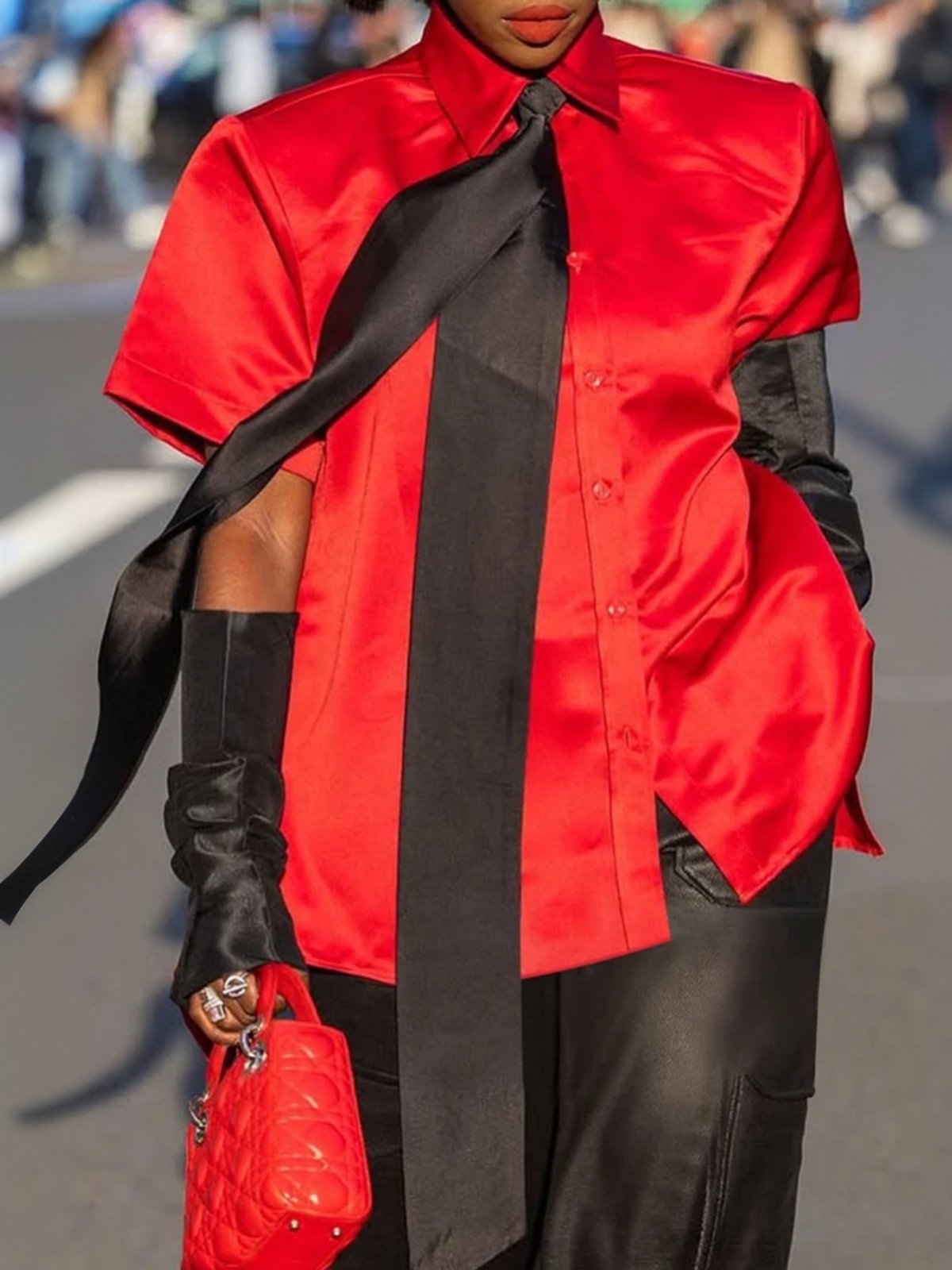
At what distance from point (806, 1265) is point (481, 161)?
250cm

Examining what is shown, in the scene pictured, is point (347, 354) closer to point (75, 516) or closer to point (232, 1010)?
point (232, 1010)

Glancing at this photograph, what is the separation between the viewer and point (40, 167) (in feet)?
72.4

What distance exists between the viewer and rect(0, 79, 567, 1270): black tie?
270cm

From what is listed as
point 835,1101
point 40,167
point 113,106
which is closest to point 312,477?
point 835,1101

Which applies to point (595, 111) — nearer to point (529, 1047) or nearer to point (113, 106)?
point (529, 1047)

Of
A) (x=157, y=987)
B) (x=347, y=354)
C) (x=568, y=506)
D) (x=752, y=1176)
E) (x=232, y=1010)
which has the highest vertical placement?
(x=347, y=354)

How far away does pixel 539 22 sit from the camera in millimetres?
2771

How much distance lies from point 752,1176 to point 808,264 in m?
Answer: 0.89

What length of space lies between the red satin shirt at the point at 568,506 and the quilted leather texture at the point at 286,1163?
249 mm

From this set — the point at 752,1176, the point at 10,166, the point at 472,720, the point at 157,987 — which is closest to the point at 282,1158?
the point at 472,720

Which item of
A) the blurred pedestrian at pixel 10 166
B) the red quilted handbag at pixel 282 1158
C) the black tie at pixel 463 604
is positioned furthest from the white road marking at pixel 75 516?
the blurred pedestrian at pixel 10 166

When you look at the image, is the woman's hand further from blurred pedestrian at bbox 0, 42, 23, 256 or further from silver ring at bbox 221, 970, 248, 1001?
blurred pedestrian at bbox 0, 42, 23, 256

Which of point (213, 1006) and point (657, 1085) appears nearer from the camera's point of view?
point (213, 1006)

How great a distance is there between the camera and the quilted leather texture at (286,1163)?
8.08 ft
